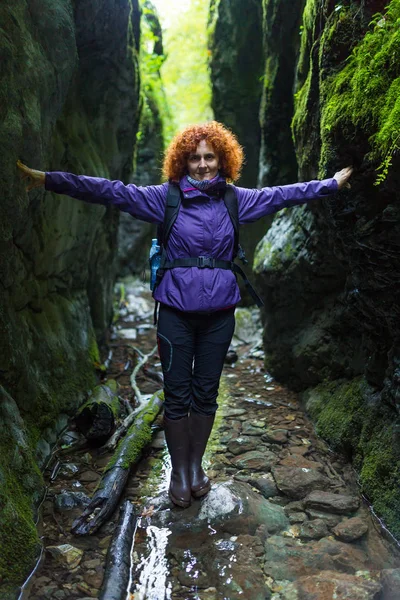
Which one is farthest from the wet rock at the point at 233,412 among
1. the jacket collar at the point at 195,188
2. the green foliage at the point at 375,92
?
the green foliage at the point at 375,92

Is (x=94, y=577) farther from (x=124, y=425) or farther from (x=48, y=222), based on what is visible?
(x=48, y=222)

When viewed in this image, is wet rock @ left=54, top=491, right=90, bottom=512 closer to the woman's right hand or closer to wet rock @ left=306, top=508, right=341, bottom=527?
wet rock @ left=306, top=508, right=341, bottom=527

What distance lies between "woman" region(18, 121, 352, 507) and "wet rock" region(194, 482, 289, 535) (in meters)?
0.15

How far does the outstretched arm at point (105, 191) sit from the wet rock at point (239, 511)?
2268mm

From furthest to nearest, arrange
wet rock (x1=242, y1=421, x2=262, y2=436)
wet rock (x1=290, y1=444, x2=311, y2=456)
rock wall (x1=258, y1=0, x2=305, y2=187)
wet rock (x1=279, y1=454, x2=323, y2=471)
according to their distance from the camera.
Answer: rock wall (x1=258, y1=0, x2=305, y2=187) → wet rock (x1=242, y1=421, x2=262, y2=436) → wet rock (x1=290, y1=444, x2=311, y2=456) → wet rock (x1=279, y1=454, x2=323, y2=471)

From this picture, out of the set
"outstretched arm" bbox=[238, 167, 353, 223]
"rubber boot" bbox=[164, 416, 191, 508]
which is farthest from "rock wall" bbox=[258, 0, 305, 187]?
"rubber boot" bbox=[164, 416, 191, 508]

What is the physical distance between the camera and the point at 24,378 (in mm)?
4473

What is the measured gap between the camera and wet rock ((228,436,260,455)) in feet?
16.2

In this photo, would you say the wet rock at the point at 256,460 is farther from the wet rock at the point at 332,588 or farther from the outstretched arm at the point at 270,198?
the outstretched arm at the point at 270,198

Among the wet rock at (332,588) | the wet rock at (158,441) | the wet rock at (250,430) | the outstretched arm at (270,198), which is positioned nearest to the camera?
the wet rock at (332,588)

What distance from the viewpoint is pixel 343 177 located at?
3797 millimetres

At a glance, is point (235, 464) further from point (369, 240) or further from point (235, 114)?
point (235, 114)

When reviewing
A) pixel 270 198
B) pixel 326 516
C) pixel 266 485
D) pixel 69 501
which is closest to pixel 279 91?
pixel 270 198

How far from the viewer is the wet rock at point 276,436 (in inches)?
200
